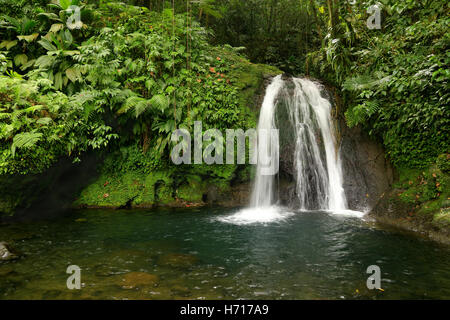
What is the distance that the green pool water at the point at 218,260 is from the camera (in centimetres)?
365

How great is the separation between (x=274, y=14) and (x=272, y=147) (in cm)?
987

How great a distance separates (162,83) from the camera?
885 cm

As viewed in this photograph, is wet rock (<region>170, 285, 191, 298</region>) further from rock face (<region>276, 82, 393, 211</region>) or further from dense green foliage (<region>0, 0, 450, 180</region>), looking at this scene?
rock face (<region>276, 82, 393, 211</region>)

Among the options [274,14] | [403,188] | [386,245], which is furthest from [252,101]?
[274,14]

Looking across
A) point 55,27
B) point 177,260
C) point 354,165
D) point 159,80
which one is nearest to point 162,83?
point 159,80

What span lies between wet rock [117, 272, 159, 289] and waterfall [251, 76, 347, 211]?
4958 millimetres

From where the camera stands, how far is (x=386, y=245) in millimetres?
5246

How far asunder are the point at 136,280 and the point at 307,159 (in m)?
6.19

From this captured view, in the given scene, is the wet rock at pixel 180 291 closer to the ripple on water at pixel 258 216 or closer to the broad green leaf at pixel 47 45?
the ripple on water at pixel 258 216

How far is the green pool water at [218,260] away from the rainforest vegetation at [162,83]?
2.07 m

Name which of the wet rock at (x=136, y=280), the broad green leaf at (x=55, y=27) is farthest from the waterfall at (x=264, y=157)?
the broad green leaf at (x=55, y=27)

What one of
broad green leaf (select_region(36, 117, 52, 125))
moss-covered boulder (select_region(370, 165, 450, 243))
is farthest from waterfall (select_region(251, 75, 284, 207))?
broad green leaf (select_region(36, 117, 52, 125))

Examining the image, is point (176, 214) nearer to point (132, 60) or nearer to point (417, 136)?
point (132, 60)

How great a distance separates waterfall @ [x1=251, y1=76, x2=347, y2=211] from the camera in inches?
330
